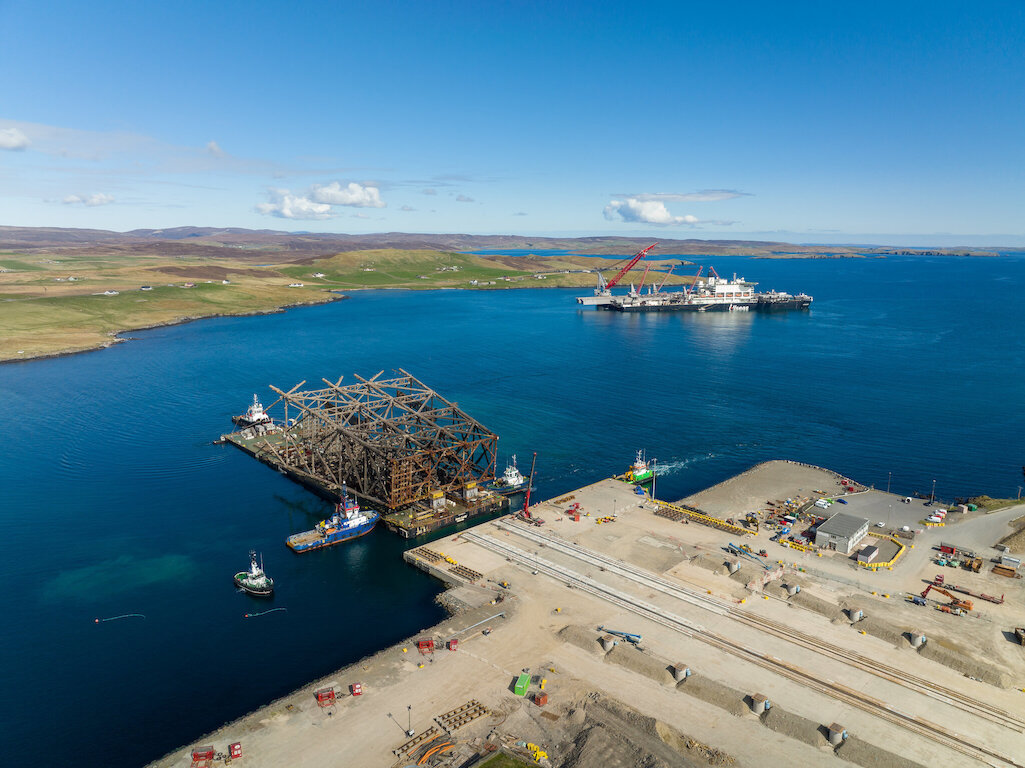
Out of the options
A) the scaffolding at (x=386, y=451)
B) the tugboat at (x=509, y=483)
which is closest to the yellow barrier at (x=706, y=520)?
the tugboat at (x=509, y=483)

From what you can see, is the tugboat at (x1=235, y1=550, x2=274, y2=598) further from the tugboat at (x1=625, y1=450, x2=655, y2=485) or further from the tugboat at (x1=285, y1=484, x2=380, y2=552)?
the tugboat at (x1=625, y1=450, x2=655, y2=485)

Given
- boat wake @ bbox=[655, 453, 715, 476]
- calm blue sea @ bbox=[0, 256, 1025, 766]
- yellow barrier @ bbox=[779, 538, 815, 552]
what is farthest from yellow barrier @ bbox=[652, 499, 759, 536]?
boat wake @ bbox=[655, 453, 715, 476]

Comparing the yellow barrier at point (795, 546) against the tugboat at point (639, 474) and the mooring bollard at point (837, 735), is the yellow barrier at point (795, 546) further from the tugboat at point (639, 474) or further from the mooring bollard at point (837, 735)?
the mooring bollard at point (837, 735)

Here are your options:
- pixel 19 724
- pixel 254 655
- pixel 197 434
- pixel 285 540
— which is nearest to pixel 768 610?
pixel 254 655

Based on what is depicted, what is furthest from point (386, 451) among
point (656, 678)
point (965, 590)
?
point (965, 590)

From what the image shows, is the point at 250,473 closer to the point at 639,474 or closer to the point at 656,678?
the point at 639,474
